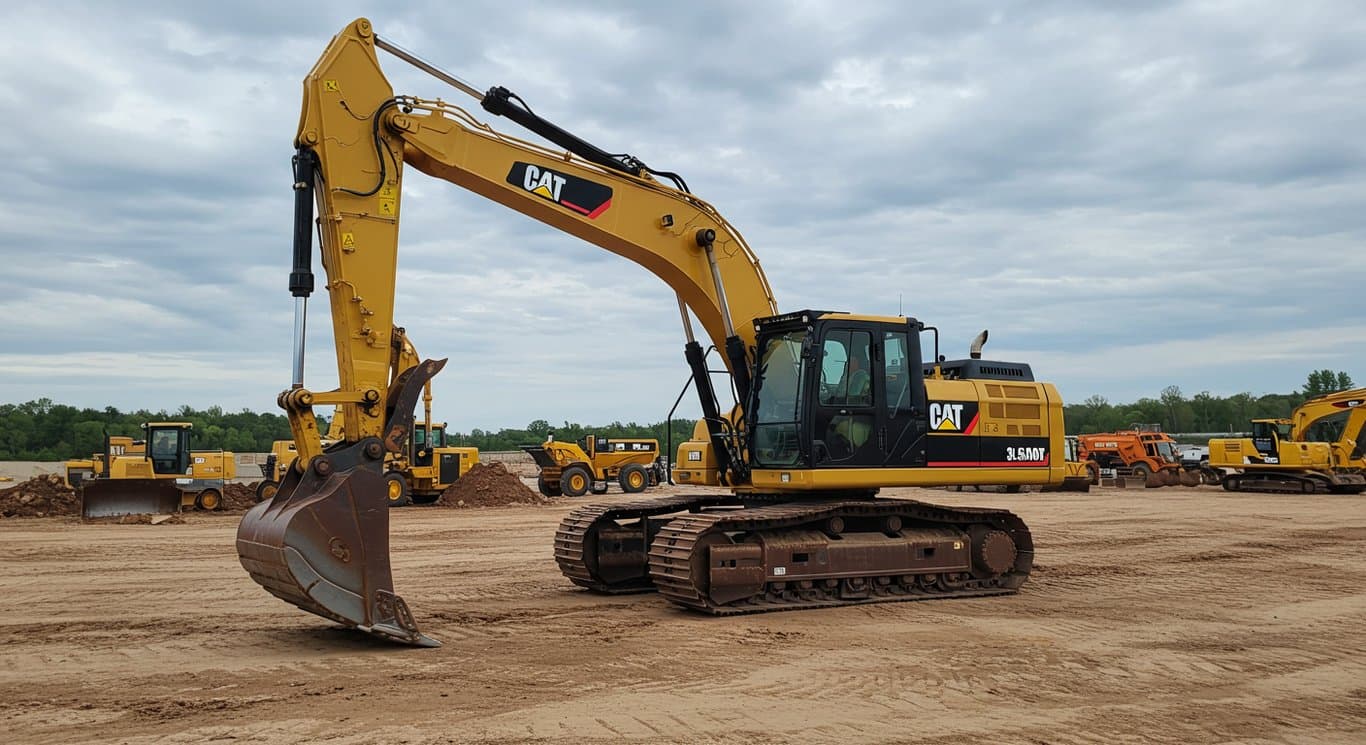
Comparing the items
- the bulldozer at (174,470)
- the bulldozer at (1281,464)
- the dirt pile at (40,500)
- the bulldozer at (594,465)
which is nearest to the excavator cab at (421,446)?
the bulldozer at (174,470)

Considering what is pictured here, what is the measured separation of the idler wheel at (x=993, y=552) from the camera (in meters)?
12.6

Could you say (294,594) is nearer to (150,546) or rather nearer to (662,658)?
(662,658)

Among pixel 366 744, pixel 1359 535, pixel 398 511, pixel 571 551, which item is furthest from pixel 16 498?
pixel 1359 535

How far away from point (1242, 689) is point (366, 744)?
5983 millimetres

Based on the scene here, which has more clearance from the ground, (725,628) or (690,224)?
(690,224)

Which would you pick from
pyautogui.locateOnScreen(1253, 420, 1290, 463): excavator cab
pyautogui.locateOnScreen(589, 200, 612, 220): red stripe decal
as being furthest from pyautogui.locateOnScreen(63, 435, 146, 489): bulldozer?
pyautogui.locateOnScreen(1253, 420, 1290, 463): excavator cab

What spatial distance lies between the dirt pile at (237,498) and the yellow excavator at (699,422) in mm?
19751

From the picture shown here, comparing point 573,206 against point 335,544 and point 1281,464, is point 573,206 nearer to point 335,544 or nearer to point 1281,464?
point 335,544

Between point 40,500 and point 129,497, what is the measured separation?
2.94 metres

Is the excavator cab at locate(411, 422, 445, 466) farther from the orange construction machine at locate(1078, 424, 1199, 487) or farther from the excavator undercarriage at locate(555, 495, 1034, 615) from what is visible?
the orange construction machine at locate(1078, 424, 1199, 487)

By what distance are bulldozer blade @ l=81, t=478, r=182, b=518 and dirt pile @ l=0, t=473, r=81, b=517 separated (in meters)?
1.81

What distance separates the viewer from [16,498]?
27.3 metres

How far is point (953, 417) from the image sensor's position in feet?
41.1

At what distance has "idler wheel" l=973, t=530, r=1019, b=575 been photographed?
495 inches
